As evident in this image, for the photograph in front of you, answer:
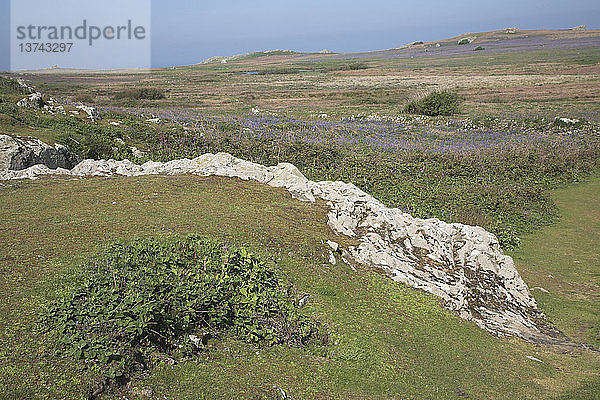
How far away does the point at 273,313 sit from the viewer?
6.24 metres

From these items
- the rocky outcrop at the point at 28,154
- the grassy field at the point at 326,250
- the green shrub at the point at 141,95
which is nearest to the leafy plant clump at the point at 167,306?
the grassy field at the point at 326,250

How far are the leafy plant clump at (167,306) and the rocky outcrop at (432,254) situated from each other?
2.92 metres

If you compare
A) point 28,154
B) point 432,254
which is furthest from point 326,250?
point 28,154

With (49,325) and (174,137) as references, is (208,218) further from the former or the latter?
(174,137)

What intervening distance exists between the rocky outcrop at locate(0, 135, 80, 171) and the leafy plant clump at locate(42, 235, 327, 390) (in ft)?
26.9

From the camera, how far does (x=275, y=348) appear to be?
19.0 ft

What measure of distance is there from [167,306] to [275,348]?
58.3 inches

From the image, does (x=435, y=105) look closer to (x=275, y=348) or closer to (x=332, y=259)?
(x=332, y=259)

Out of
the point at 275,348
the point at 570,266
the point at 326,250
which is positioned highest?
the point at 326,250

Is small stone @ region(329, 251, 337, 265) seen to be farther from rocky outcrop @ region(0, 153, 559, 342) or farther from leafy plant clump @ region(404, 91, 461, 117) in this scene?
leafy plant clump @ region(404, 91, 461, 117)

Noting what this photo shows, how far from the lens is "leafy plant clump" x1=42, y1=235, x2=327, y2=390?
15.6 feet

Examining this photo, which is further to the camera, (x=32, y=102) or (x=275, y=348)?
(x=32, y=102)

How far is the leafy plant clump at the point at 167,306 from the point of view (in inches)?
187

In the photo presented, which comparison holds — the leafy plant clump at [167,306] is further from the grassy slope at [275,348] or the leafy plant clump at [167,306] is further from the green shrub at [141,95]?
the green shrub at [141,95]
